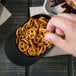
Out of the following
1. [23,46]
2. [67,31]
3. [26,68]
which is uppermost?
[67,31]

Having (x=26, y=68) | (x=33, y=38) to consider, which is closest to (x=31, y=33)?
(x=33, y=38)

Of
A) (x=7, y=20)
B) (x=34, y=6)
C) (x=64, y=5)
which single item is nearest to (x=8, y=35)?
(x=7, y=20)

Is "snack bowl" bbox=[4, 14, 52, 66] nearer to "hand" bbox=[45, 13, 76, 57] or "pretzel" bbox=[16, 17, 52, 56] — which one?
"pretzel" bbox=[16, 17, 52, 56]

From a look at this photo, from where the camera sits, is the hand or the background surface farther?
the background surface

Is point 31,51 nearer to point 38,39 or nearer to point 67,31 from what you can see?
point 38,39

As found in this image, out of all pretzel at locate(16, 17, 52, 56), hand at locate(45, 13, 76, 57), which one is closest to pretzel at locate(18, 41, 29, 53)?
pretzel at locate(16, 17, 52, 56)

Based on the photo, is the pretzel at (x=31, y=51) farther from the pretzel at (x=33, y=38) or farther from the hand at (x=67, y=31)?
the hand at (x=67, y=31)

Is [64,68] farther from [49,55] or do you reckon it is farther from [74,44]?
[74,44]

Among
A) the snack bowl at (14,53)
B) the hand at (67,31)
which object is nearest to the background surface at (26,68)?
the snack bowl at (14,53)
